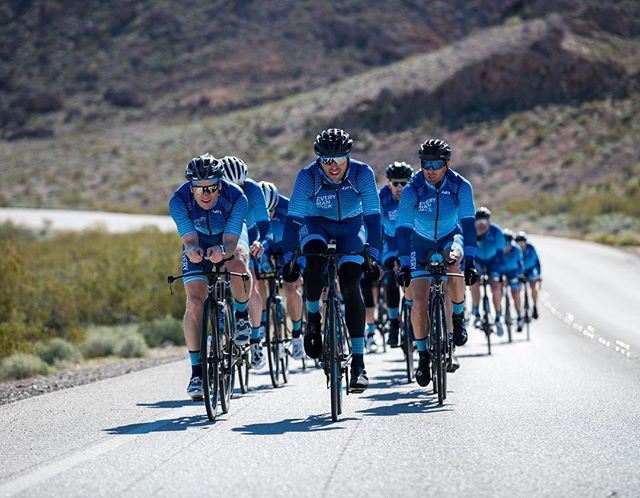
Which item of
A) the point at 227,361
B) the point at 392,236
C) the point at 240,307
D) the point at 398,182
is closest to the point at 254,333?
the point at 240,307

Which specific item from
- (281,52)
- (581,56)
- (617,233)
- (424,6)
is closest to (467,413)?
(617,233)

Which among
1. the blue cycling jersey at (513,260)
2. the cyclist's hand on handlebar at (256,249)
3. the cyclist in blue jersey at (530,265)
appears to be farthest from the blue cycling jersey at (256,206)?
the cyclist in blue jersey at (530,265)

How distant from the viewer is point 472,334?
22.6m

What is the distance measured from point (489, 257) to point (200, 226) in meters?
9.65

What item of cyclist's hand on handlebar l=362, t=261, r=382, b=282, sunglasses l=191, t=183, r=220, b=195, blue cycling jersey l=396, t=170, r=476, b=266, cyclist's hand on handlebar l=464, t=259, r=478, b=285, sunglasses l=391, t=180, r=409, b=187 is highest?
sunglasses l=391, t=180, r=409, b=187

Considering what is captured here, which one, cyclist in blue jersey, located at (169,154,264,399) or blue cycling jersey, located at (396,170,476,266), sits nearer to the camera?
cyclist in blue jersey, located at (169,154,264,399)

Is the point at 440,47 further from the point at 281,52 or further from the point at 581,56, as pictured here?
the point at 581,56

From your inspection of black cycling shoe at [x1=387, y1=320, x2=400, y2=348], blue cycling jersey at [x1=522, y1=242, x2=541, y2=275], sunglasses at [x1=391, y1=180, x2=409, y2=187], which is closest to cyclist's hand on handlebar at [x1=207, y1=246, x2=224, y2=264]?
black cycling shoe at [x1=387, y1=320, x2=400, y2=348]

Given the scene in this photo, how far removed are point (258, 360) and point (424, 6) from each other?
99079 millimetres

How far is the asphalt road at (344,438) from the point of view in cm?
711

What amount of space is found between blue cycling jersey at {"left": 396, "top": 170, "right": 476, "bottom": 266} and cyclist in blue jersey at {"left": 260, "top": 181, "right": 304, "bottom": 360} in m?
2.52

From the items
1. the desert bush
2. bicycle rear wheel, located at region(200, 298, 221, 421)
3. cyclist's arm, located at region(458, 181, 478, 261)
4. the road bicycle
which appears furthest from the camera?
the desert bush

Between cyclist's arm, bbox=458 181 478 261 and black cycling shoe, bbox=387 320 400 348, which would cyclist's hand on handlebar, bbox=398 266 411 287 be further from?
black cycling shoe, bbox=387 320 400 348

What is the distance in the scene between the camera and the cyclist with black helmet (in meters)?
15.2
